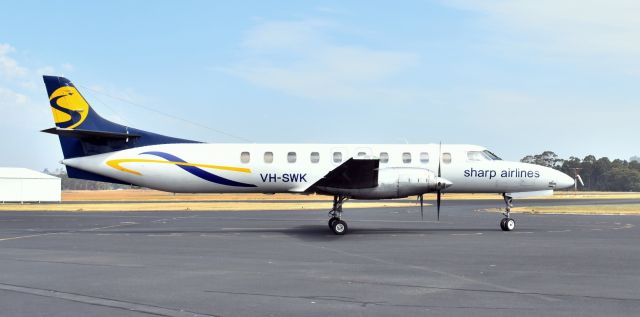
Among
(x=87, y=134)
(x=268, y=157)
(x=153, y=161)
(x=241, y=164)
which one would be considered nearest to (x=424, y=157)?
(x=268, y=157)

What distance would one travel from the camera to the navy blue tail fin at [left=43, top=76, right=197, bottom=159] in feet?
77.3

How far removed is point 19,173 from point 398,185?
6186 cm

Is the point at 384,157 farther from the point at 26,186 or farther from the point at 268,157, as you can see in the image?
the point at 26,186

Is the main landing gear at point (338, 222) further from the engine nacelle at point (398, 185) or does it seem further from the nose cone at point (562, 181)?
the nose cone at point (562, 181)

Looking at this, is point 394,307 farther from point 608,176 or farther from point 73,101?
point 608,176

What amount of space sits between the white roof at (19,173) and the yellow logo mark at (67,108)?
168ft

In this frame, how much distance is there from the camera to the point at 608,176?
15150cm

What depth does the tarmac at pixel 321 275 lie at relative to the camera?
9.23m

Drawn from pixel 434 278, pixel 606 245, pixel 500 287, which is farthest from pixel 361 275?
pixel 606 245

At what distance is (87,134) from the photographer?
23078 mm

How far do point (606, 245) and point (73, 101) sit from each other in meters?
20.3

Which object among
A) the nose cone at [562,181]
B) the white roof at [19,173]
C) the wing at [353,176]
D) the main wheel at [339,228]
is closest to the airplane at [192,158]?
the main wheel at [339,228]

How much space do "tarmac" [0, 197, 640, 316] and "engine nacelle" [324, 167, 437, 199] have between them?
1.62 m

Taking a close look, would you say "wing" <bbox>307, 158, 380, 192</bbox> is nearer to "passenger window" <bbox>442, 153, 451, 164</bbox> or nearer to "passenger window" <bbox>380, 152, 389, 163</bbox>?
"passenger window" <bbox>380, 152, 389, 163</bbox>
